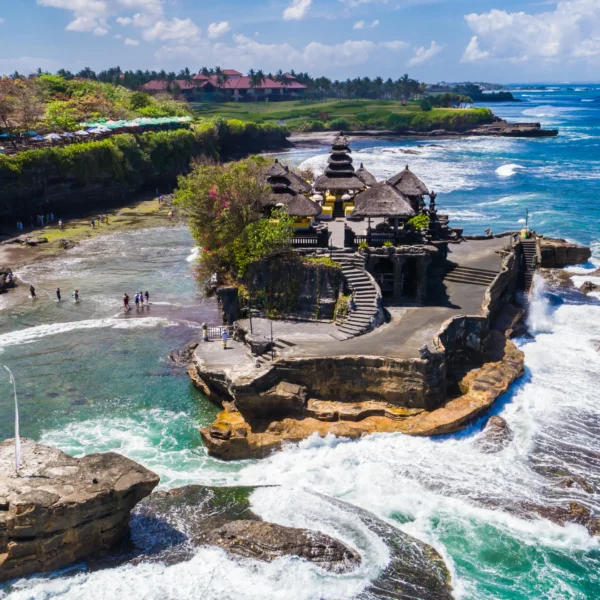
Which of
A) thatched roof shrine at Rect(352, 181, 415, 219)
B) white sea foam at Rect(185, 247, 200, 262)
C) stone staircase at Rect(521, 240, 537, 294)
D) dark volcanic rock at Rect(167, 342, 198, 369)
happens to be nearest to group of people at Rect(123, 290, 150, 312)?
dark volcanic rock at Rect(167, 342, 198, 369)

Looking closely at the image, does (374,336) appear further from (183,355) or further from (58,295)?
(58,295)

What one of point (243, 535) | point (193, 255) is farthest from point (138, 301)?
point (243, 535)

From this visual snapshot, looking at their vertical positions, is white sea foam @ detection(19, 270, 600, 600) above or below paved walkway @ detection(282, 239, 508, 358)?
below

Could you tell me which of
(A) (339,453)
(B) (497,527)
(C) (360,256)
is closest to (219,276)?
(C) (360,256)

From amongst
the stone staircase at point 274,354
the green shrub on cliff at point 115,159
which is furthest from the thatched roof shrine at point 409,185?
the green shrub on cliff at point 115,159

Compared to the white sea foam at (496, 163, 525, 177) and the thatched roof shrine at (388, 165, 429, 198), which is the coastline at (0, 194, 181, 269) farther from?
the white sea foam at (496, 163, 525, 177)

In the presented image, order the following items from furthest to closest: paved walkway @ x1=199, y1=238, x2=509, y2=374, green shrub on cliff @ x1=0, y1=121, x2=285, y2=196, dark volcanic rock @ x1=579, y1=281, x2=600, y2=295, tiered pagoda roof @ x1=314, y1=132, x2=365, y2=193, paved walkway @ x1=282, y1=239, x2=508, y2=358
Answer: green shrub on cliff @ x1=0, y1=121, x2=285, y2=196 → dark volcanic rock @ x1=579, y1=281, x2=600, y2=295 → tiered pagoda roof @ x1=314, y1=132, x2=365, y2=193 → paved walkway @ x1=199, y1=238, x2=509, y2=374 → paved walkway @ x1=282, y1=239, x2=508, y2=358
